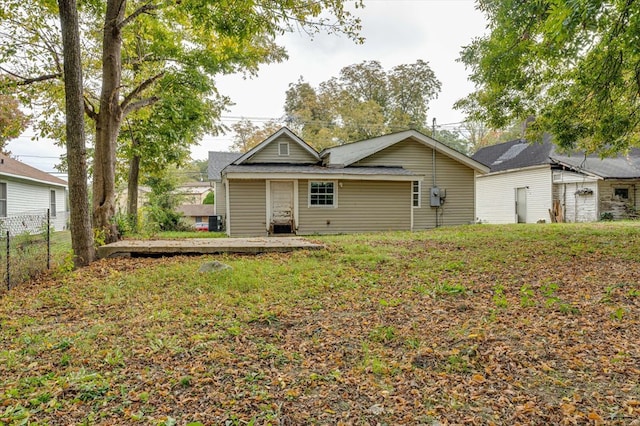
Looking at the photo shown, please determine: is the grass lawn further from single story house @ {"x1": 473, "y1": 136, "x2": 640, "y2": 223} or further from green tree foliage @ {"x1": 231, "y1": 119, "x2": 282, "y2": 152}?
→ green tree foliage @ {"x1": 231, "y1": 119, "x2": 282, "y2": 152}

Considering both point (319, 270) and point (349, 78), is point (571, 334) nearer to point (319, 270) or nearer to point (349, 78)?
point (319, 270)

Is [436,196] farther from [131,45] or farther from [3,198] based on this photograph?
[3,198]

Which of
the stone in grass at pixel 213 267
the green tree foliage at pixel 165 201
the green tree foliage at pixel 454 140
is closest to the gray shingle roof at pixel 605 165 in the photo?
the stone in grass at pixel 213 267

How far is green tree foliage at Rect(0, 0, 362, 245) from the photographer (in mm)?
6879

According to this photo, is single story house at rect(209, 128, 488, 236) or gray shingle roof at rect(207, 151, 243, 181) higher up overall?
gray shingle roof at rect(207, 151, 243, 181)

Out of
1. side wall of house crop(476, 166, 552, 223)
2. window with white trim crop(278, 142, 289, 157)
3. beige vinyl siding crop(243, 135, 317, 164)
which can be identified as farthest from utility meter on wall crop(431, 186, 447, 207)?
side wall of house crop(476, 166, 552, 223)

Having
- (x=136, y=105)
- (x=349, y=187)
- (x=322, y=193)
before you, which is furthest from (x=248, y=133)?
(x=136, y=105)

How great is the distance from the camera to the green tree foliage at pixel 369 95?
104 feet

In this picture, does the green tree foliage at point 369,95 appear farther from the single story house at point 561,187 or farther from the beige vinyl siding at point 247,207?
the beige vinyl siding at point 247,207

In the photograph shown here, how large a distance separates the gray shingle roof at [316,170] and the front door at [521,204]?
8645mm

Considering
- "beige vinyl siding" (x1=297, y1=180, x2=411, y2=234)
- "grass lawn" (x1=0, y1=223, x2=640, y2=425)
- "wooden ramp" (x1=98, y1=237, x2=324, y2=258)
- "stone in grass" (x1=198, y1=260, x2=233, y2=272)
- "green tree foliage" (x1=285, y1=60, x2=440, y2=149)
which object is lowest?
"grass lawn" (x1=0, y1=223, x2=640, y2=425)

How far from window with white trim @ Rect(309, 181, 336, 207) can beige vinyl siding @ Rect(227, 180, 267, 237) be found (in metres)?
1.76

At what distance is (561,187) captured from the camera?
17.6 metres

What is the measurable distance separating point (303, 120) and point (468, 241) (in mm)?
24222
